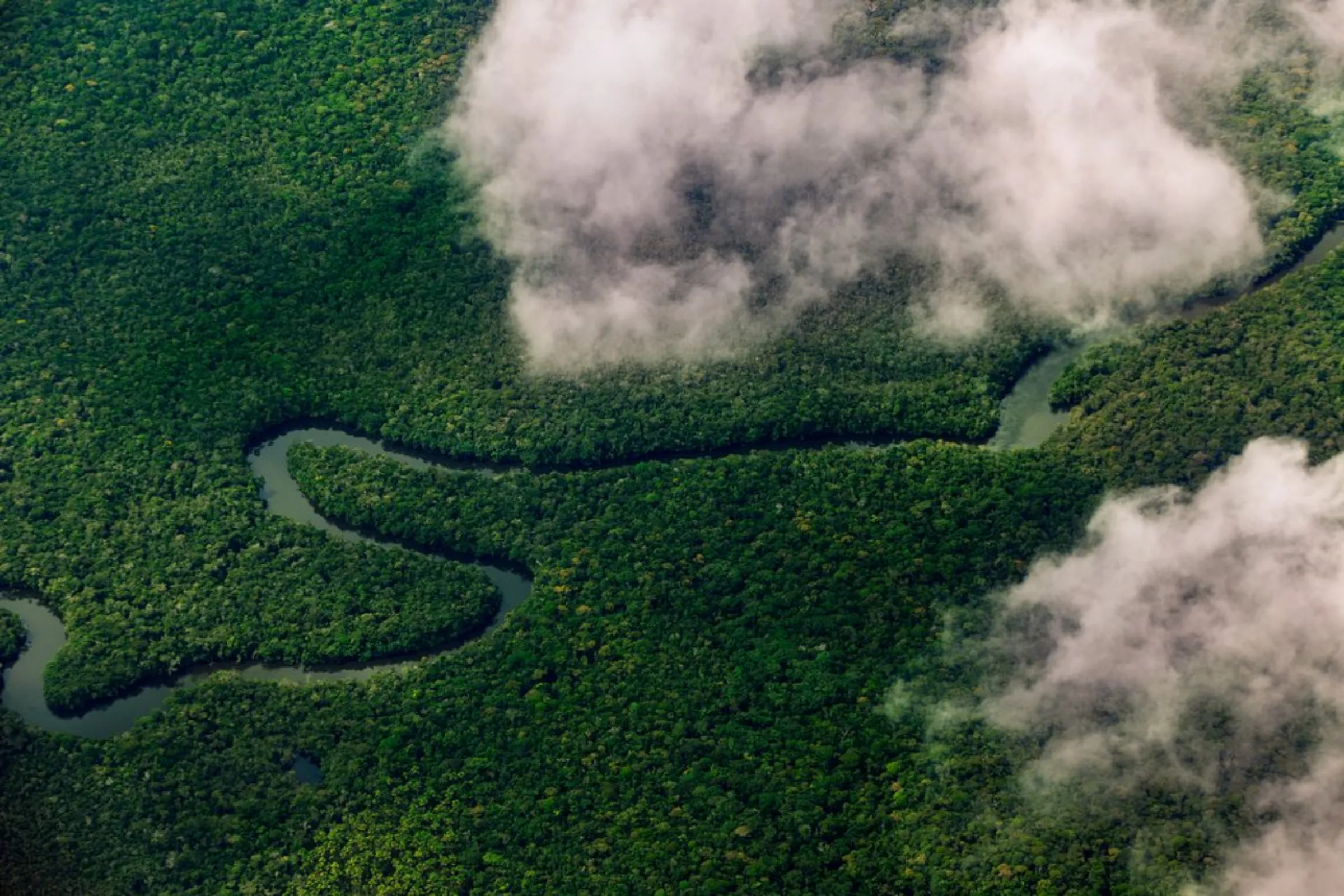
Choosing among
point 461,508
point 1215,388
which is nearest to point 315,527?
point 461,508

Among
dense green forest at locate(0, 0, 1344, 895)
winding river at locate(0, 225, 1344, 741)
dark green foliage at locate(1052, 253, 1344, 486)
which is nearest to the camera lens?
dense green forest at locate(0, 0, 1344, 895)

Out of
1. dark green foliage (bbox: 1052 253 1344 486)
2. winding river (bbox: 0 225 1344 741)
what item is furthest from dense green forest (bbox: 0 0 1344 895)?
winding river (bbox: 0 225 1344 741)

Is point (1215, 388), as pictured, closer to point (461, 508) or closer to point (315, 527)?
point (461, 508)

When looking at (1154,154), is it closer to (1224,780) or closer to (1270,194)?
(1270,194)

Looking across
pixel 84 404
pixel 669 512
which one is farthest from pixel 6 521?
pixel 669 512

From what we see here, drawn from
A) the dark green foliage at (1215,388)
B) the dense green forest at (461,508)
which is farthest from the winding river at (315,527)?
the dark green foliage at (1215,388)

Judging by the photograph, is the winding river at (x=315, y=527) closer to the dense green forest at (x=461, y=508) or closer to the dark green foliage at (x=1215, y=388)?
the dense green forest at (x=461, y=508)

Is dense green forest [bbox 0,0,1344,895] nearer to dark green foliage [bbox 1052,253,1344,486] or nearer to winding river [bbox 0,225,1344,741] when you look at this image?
dark green foliage [bbox 1052,253,1344,486]
